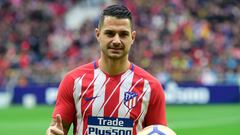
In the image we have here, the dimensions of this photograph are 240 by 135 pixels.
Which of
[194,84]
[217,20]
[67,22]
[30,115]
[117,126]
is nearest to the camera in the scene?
[117,126]

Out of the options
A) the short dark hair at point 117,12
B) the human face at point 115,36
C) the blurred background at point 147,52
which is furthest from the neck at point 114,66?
Answer: the blurred background at point 147,52

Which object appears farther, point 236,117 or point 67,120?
point 236,117

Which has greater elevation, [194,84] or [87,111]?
[87,111]

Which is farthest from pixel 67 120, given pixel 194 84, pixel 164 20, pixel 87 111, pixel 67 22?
pixel 67 22

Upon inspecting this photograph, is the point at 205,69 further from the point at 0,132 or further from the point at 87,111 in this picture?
the point at 87,111

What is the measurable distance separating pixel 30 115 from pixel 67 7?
10.5m

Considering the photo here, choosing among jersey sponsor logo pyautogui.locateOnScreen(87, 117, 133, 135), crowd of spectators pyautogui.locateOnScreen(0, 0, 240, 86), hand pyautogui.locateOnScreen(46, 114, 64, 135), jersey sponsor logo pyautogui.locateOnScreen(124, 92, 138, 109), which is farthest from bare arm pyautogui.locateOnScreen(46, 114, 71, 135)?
crowd of spectators pyautogui.locateOnScreen(0, 0, 240, 86)

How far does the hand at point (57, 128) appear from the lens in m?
5.24

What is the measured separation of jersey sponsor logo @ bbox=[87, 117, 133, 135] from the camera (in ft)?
18.2

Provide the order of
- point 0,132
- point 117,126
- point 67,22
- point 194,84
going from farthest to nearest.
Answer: point 67,22 → point 194,84 → point 0,132 → point 117,126

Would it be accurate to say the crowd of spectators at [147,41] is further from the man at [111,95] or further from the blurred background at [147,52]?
the man at [111,95]

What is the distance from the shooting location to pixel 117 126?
5551mm

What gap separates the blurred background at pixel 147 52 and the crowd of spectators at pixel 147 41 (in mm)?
32

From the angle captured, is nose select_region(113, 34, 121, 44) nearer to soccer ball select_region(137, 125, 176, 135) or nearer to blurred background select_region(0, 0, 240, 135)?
soccer ball select_region(137, 125, 176, 135)
